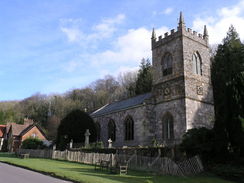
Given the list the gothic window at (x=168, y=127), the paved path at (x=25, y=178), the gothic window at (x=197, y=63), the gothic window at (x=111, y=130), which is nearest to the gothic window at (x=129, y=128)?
the gothic window at (x=111, y=130)

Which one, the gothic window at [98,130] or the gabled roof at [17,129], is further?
the gabled roof at [17,129]

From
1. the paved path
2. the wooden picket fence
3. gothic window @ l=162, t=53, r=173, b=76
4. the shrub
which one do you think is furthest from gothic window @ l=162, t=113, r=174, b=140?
the shrub

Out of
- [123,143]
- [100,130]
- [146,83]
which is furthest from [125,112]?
[146,83]

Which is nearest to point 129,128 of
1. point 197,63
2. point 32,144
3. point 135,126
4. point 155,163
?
point 135,126

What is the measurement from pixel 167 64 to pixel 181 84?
12.7 feet

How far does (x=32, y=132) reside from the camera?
53.6 m

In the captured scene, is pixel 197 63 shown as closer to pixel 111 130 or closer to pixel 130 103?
pixel 130 103

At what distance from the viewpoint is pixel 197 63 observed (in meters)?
29.4

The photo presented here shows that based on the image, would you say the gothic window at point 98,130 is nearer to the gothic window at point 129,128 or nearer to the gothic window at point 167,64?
the gothic window at point 129,128

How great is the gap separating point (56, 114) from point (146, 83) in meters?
32.3

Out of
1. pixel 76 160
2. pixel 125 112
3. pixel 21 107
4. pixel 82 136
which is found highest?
pixel 21 107

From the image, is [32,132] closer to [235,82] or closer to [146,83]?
[146,83]

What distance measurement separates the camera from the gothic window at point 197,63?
28.9 meters

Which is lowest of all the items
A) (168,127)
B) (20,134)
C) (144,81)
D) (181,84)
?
(20,134)
